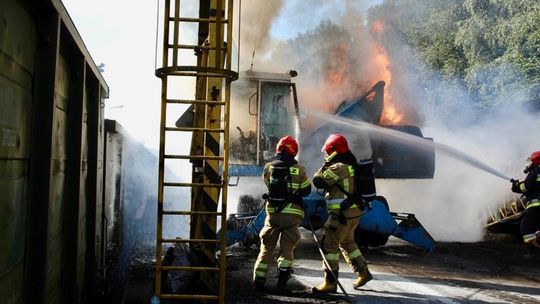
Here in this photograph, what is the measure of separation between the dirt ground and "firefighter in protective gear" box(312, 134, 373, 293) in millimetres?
347

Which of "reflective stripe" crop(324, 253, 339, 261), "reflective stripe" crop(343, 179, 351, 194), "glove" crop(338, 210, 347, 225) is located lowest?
"reflective stripe" crop(324, 253, 339, 261)

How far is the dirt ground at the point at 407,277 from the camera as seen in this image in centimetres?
546

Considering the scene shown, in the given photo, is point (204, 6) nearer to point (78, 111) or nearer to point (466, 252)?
point (78, 111)

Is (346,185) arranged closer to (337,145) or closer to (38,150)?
(337,145)

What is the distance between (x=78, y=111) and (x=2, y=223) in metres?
1.89

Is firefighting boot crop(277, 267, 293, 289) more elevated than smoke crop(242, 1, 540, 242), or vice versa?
smoke crop(242, 1, 540, 242)

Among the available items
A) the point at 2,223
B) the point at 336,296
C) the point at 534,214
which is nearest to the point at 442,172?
the point at 534,214

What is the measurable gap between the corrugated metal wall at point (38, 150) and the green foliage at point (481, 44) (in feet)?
49.8

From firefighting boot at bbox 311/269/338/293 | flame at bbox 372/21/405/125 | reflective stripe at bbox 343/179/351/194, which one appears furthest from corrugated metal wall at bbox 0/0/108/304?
flame at bbox 372/21/405/125

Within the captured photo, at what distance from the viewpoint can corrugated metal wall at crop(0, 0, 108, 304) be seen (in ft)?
7.82

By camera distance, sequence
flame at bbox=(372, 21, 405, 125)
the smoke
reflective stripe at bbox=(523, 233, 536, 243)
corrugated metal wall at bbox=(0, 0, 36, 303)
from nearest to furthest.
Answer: corrugated metal wall at bbox=(0, 0, 36, 303) < reflective stripe at bbox=(523, 233, 536, 243) < the smoke < flame at bbox=(372, 21, 405, 125)

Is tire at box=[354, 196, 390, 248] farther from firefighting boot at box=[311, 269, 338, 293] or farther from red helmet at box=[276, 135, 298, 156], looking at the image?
red helmet at box=[276, 135, 298, 156]

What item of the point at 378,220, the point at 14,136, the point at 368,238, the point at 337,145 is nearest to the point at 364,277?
the point at 337,145

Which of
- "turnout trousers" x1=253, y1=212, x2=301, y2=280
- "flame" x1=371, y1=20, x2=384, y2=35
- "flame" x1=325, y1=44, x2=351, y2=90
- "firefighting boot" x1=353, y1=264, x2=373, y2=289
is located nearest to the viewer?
"turnout trousers" x1=253, y1=212, x2=301, y2=280
